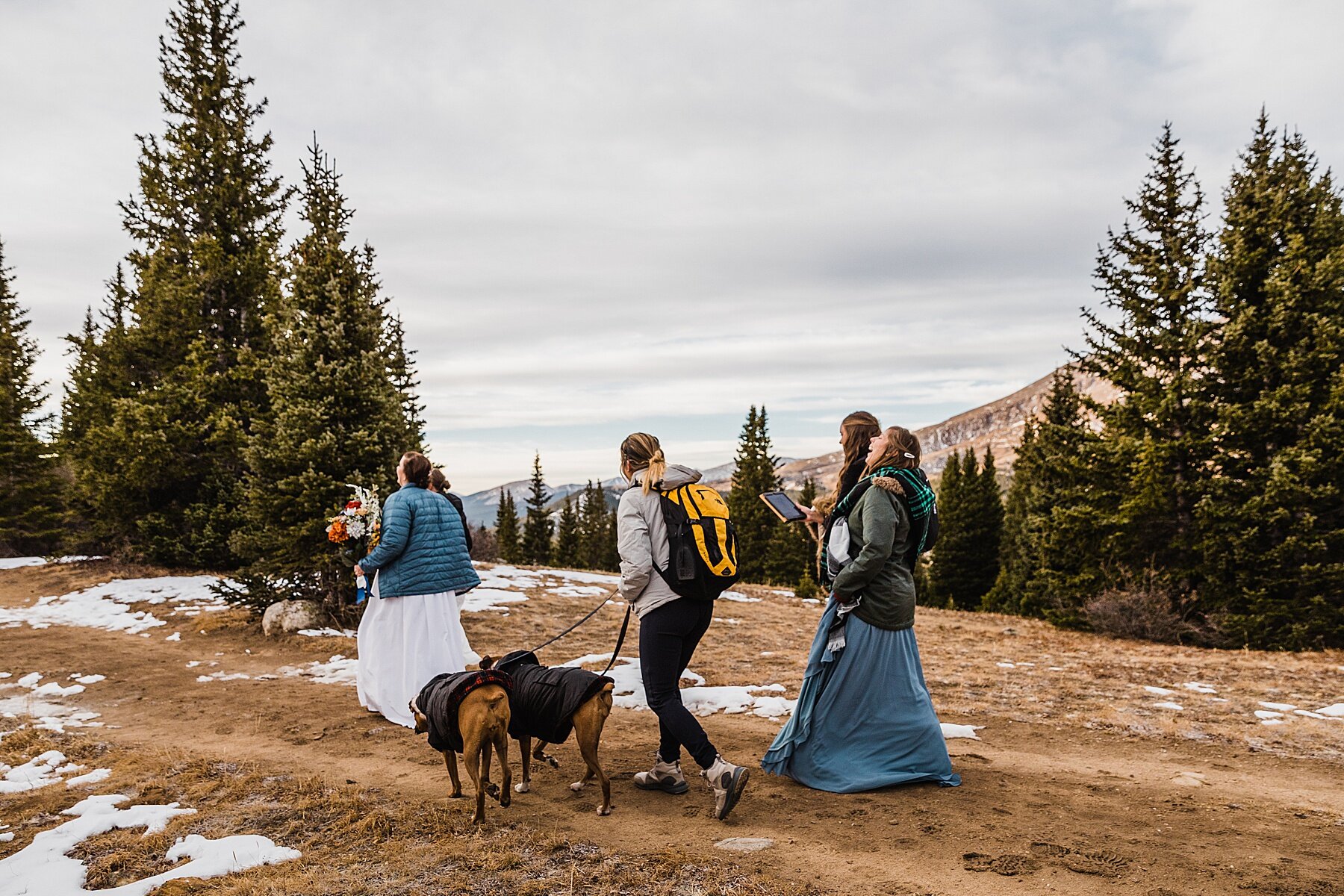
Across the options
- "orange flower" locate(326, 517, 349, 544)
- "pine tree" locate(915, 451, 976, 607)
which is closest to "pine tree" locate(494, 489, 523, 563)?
"pine tree" locate(915, 451, 976, 607)

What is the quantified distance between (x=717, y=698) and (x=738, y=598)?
10.9 meters

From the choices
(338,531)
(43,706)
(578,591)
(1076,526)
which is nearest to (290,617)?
(43,706)

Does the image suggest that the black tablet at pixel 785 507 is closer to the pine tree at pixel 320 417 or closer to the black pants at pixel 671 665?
the black pants at pixel 671 665

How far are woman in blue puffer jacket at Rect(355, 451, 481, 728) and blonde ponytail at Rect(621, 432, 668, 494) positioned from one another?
2.99 meters

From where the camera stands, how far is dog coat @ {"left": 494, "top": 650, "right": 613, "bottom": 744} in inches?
186

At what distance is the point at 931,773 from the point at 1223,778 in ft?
7.72

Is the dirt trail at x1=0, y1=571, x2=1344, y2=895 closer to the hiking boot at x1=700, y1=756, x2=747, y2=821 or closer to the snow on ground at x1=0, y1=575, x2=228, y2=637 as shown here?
the hiking boot at x1=700, y1=756, x2=747, y2=821

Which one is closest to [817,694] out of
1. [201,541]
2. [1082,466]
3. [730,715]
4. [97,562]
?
[730,715]

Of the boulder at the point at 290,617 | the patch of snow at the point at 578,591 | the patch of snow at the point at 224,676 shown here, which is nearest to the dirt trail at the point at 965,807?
the patch of snow at the point at 224,676

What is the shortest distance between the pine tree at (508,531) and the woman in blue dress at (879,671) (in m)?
65.7

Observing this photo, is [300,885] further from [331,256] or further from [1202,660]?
[1202,660]

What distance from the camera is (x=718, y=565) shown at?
181 inches

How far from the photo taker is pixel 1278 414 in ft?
43.3

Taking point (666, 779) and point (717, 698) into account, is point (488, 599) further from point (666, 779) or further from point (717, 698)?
point (666, 779)
